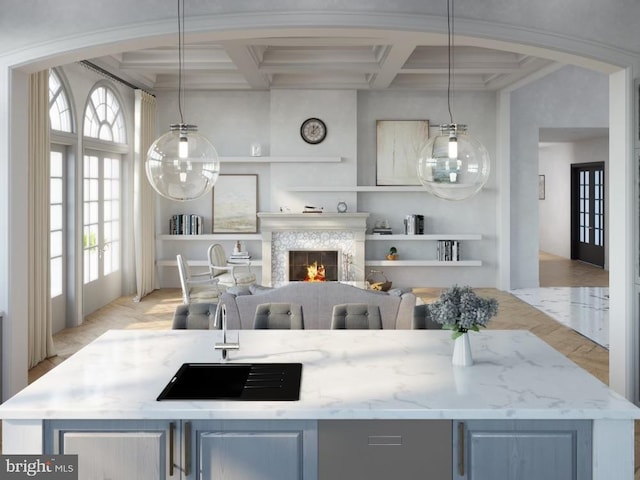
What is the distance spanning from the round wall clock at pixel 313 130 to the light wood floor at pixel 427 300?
104 inches

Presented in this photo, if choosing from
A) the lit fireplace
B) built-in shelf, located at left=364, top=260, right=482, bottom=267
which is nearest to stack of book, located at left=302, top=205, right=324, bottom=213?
the lit fireplace

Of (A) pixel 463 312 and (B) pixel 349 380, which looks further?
(A) pixel 463 312

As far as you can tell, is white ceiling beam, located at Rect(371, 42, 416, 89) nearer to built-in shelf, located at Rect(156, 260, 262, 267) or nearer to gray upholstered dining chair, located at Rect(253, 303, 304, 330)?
built-in shelf, located at Rect(156, 260, 262, 267)

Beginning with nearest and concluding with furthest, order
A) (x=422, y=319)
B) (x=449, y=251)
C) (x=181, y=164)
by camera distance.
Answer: (x=181, y=164), (x=422, y=319), (x=449, y=251)

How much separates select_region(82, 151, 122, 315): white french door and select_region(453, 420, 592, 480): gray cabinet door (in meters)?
6.20

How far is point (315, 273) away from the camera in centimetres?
950

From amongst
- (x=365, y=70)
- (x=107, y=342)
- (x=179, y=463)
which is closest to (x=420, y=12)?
(x=107, y=342)

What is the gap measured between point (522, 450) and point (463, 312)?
2.04 ft

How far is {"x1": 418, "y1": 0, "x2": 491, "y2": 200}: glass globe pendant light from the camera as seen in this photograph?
3.11 m

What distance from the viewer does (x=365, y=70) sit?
27.7ft

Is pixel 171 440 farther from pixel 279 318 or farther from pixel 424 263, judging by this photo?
pixel 424 263

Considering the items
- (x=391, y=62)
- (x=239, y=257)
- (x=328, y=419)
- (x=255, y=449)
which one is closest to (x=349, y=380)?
(x=328, y=419)

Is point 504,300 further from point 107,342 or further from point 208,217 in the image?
point 107,342

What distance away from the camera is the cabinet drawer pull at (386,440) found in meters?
2.46
